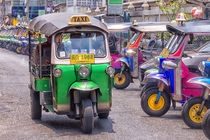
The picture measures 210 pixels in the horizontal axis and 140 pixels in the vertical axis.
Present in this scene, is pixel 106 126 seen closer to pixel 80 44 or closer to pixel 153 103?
pixel 153 103

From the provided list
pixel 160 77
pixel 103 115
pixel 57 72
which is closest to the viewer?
pixel 57 72

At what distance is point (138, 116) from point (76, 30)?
8.15ft

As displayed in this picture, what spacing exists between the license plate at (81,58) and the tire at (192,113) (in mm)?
1891

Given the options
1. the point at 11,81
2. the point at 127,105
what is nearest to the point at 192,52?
the point at 127,105

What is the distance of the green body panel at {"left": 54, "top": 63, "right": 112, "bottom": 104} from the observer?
885 cm

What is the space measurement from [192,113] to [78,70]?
7.28ft

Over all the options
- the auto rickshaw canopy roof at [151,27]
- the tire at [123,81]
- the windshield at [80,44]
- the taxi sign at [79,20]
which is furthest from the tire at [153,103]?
the tire at [123,81]

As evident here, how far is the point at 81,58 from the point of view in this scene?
903 cm

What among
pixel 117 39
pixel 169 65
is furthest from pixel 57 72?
pixel 117 39

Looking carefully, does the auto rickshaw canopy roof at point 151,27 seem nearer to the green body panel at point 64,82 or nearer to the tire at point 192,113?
the tire at point 192,113

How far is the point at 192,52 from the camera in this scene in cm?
1238

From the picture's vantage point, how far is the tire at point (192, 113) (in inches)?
359

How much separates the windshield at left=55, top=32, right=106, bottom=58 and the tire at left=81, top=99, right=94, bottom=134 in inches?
40.7

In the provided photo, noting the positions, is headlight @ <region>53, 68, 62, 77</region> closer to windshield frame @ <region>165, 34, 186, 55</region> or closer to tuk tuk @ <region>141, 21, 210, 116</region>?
tuk tuk @ <region>141, 21, 210, 116</region>
